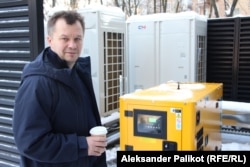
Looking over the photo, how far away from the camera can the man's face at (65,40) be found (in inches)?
65.4

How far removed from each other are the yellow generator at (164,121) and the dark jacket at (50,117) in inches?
41.9

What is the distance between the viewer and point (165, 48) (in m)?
6.39

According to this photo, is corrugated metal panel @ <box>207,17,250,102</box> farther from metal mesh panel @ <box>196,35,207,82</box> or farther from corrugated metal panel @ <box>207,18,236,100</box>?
metal mesh panel @ <box>196,35,207,82</box>

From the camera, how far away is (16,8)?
2.45 metres

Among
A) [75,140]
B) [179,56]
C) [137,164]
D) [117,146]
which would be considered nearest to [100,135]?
[75,140]

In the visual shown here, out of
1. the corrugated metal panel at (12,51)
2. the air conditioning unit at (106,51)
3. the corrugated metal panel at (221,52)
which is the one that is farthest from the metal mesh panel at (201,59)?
the corrugated metal panel at (12,51)

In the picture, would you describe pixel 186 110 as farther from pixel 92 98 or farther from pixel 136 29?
pixel 136 29

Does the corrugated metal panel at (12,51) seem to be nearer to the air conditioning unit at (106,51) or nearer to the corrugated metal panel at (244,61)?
the air conditioning unit at (106,51)

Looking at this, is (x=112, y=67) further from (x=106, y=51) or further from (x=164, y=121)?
(x=164, y=121)

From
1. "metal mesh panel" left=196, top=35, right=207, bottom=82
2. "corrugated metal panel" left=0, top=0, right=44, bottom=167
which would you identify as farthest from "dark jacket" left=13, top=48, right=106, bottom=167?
"metal mesh panel" left=196, top=35, right=207, bottom=82

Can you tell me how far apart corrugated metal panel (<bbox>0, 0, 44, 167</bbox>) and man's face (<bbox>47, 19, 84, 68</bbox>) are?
0.67 meters

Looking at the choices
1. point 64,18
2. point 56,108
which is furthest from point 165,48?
point 56,108

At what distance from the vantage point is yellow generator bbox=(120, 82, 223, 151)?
2641 mm

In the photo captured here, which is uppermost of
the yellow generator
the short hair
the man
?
the short hair
